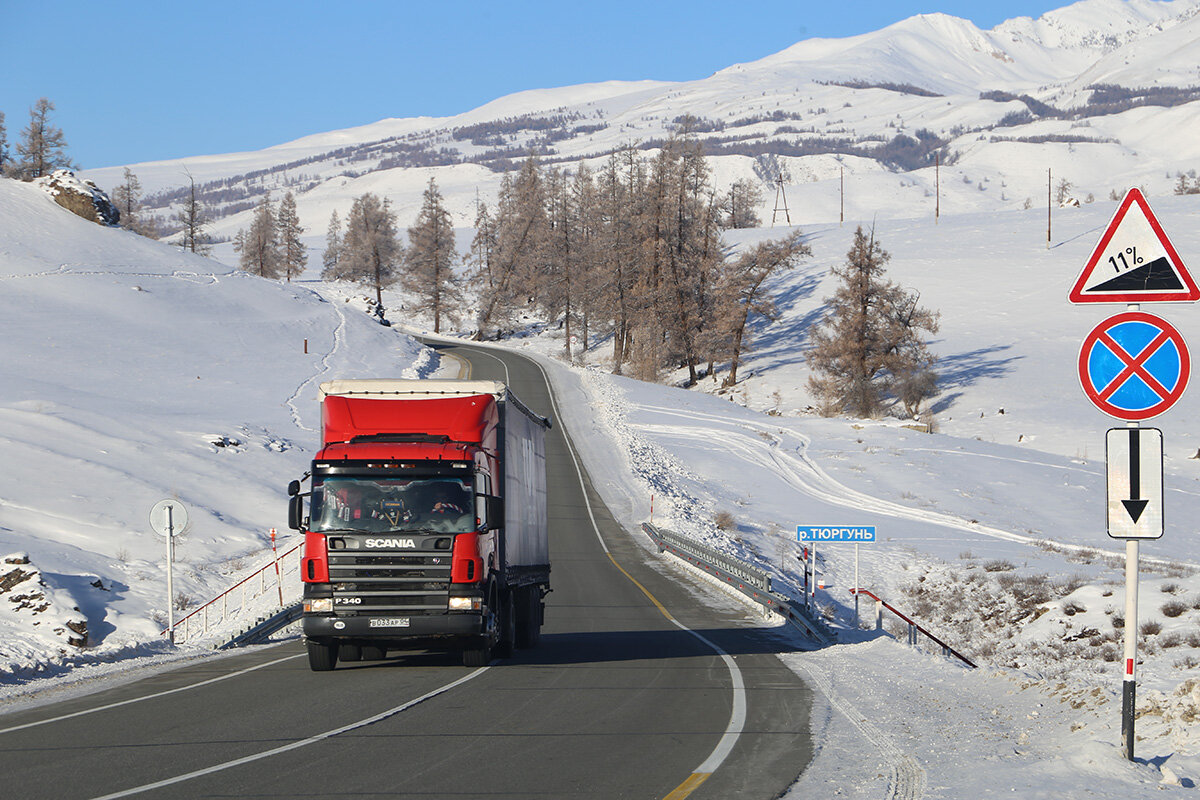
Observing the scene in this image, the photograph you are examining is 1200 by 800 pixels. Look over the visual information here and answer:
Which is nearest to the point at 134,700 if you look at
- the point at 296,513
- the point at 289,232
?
the point at 296,513

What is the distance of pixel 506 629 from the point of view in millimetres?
17172

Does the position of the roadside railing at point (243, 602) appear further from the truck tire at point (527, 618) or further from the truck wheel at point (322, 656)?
the truck wheel at point (322, 656)

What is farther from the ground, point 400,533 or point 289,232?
point 289,232

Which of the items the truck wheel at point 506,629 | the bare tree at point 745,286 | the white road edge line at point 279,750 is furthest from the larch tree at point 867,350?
the white road edge line at point 279,750

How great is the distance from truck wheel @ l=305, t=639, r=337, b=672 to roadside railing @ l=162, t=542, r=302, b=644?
7.18 metres

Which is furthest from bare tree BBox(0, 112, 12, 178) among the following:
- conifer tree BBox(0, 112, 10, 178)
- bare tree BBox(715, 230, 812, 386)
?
bare tree BBox(715, 230, 812, 386)

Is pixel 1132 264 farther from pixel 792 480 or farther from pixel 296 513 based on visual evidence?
pixel 792 480

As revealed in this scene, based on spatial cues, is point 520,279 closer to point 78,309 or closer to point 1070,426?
point 78,309

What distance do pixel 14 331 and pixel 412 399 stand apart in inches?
1995

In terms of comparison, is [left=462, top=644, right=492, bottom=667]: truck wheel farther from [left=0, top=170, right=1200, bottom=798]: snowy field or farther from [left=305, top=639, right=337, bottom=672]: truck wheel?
[left=0, top=170, right=1200, bottom=798]: snowy field

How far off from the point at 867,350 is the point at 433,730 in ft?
209

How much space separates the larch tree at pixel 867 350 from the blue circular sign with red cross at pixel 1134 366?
6282 centimetres

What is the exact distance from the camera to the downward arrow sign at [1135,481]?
7.88 meters

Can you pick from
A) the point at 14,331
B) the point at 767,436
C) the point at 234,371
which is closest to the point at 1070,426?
the point at 767,436
